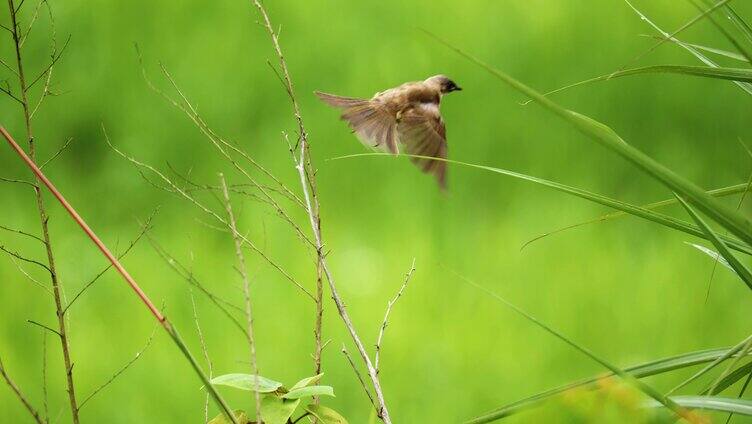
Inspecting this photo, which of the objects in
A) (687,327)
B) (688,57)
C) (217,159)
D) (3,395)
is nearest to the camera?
(3,395)

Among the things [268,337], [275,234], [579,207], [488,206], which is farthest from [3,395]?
[579,207]

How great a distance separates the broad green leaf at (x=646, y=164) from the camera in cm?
61

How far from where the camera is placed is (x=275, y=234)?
7.57 feet

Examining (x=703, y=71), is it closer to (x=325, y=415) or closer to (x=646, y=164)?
(x=646, y=164)

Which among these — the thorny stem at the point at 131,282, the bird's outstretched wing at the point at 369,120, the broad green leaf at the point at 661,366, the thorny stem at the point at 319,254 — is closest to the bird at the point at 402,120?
the bird's outstretched wing at the point at 369,120

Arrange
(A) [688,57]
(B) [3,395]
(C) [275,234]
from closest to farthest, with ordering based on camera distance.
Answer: (B) [3,395] → (C) [275,234] → (A) [688,57]

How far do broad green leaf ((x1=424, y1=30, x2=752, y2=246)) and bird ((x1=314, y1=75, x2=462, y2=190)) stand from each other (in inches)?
20.2

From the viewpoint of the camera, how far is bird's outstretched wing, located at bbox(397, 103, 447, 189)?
3.97ft

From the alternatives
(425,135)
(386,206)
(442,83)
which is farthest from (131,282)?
A: (386,206)

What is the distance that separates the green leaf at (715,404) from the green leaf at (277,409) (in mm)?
271

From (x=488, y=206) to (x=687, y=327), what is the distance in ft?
1.87

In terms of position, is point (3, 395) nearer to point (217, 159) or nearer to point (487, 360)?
point (217, 159)

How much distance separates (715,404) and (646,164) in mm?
187

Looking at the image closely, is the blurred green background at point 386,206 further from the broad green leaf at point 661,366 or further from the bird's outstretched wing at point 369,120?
the broad green leaf at point 661,366
